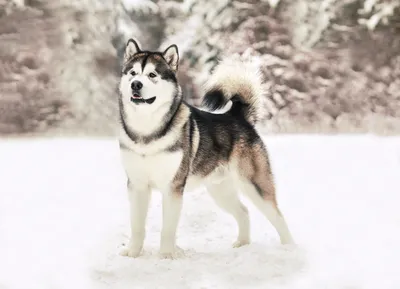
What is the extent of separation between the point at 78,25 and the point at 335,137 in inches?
179

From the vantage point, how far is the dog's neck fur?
9.06 ft

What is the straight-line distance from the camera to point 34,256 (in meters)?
3.03

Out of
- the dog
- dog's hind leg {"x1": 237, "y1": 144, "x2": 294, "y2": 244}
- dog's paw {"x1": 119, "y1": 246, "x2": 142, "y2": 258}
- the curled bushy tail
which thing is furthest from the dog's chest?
the curled bushy tail

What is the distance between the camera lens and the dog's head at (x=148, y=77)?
2648 millimetres

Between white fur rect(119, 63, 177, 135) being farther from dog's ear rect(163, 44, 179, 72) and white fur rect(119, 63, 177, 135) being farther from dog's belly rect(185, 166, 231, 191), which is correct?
dog's belly rect(185, 166, 231, 191)

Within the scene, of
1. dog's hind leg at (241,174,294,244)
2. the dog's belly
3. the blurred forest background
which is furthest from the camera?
the blurred forest background

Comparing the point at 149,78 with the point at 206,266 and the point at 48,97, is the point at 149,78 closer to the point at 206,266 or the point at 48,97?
the point at 206,266

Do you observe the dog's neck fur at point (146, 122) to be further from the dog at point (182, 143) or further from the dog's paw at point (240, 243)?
the dog's paw at point (240, 243)

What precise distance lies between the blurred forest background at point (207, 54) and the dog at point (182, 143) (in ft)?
15.8

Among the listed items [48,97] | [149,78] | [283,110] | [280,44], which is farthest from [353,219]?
[48,97]

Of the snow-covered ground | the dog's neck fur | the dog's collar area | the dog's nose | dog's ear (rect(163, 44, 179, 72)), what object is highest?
dog's ear (rect(163, 44, 179, 72))

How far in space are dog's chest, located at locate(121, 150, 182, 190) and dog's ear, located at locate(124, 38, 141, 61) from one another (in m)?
0.49

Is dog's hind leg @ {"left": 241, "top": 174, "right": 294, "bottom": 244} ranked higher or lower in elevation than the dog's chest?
lower

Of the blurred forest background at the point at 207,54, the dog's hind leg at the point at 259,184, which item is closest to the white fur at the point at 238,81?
the dog's hind leg at the point at 259,184
